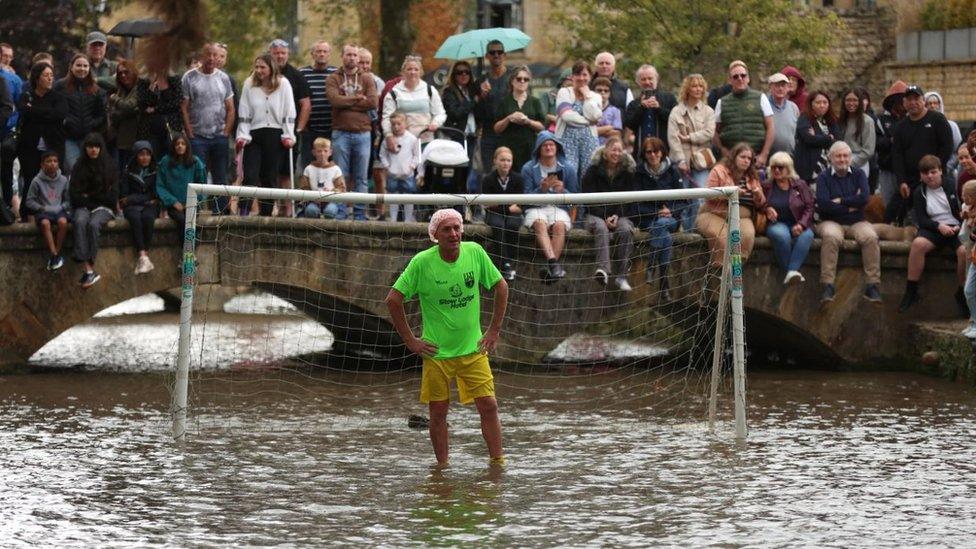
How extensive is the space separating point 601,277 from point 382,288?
234 cm

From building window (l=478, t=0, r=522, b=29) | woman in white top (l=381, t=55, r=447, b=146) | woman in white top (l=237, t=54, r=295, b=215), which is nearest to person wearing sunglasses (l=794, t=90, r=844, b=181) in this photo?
woman in white top (l=381, t=55, r=447, b=146)

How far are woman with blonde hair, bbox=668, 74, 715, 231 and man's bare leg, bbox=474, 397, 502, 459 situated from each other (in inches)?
269

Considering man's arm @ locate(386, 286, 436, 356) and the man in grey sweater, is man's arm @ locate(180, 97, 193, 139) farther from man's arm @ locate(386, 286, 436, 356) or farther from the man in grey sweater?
man's arm @ locate(386, 286, 436, 356)

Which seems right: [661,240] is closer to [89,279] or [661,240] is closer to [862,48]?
[89,279]

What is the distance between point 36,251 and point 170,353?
10.5 feet

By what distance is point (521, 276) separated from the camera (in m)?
19.5

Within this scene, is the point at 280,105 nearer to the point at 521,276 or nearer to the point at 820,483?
the point at 521,276

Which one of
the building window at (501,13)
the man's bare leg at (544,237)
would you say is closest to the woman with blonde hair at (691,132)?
the man's bare leg at (544,237)

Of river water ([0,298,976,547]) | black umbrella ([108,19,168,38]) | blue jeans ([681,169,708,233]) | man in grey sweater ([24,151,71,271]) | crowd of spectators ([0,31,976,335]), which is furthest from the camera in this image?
blue jeans ([681,169,708,233])

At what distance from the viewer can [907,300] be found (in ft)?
65.0

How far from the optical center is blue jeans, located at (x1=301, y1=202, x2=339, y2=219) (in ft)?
62.3

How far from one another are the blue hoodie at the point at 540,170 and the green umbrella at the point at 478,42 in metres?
2.54

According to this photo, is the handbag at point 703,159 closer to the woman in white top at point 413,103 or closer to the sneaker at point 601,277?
the sneaker at point 601,277

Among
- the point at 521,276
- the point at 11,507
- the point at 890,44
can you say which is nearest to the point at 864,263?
the point at 521,276
